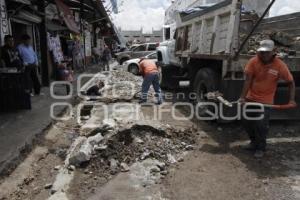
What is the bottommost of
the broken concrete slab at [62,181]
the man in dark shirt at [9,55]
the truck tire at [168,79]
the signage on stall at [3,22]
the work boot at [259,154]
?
the broken concrete slab at [62,181]

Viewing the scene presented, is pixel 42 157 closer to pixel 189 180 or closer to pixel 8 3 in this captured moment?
pixel 189 180

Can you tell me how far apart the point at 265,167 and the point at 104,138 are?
7.45 feet

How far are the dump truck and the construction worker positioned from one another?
68cm

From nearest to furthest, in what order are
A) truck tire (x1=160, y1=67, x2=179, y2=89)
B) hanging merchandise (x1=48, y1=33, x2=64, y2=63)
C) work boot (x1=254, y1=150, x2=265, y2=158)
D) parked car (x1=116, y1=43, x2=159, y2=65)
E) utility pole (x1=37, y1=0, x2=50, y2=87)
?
work boot (x1=254, y1=150, x2=265, y2=158), utility pole (x1=37, y1=0, x2=50, y2=87), truck tire (x1=160, y1=67, x2=179, y2=89), hanging merchandise (x1=48, y1=33, x2=64, y2=63), parked car (x1=116, y1=43, x2=159, y2=65)

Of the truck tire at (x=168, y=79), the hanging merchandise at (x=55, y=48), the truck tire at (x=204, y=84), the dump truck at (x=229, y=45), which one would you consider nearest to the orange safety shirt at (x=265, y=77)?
the dump truck at (x=229, y=45)

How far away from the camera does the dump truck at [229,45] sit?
6.43 meters

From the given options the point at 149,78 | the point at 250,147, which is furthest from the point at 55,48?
the point at 250,147

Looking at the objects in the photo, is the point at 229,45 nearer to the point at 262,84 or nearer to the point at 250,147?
the point at 262,84

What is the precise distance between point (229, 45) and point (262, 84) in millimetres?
1209

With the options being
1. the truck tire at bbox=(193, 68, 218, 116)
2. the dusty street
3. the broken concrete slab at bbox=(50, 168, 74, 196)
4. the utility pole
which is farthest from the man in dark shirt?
the broken concrete slab at bbox=(50, 168, 74, 196)

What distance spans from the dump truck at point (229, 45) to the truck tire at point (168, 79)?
2.05 meters

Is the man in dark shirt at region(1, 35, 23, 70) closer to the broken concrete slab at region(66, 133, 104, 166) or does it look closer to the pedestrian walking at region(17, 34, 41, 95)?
the pedestrian walking at region(17, 34, 41, 95)

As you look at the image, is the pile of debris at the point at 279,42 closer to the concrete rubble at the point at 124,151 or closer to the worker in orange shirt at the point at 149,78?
the concrete rubble at the point at 124,151

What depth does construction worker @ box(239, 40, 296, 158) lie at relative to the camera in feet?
17.5
